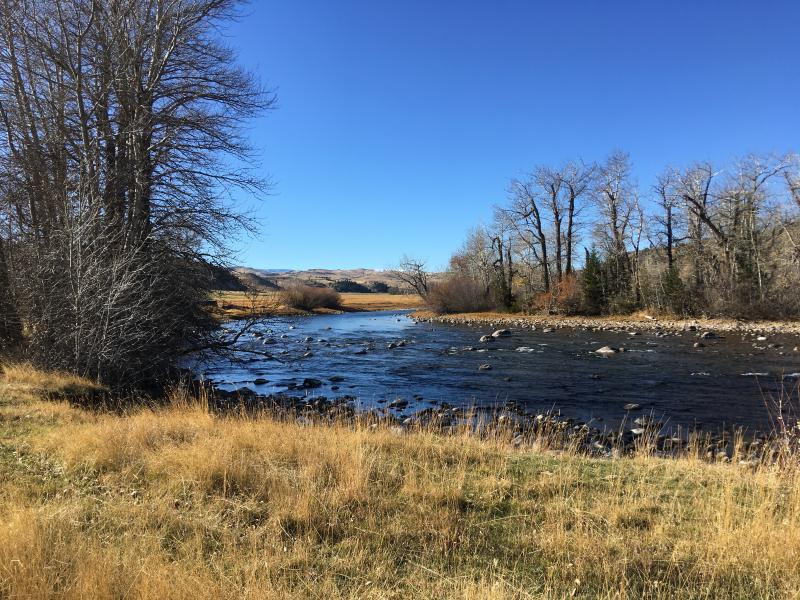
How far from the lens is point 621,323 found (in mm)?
38188

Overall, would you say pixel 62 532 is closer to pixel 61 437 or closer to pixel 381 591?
pixel 381 591

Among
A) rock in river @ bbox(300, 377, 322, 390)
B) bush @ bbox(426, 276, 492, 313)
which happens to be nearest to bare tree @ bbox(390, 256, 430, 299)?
bush @ bbox(426, 276, 492, 313)

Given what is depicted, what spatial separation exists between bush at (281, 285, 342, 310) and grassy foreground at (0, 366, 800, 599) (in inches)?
2636

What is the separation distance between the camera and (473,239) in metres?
69.8

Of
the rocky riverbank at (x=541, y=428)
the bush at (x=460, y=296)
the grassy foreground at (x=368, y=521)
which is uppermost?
the bush at (x=460, y=296)

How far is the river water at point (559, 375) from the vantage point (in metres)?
12.4

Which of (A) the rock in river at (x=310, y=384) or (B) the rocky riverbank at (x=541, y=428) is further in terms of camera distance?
(A) the rock in river at (x=310, y=384)

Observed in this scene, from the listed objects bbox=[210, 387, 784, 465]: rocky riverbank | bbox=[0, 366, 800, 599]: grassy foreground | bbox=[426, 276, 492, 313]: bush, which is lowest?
bbox=[210, 387, 784, 465]: rocky riverbank

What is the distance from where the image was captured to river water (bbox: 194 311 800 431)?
488 inches

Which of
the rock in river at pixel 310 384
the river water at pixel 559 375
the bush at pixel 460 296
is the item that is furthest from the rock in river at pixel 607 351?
the bush at pixel 460 296

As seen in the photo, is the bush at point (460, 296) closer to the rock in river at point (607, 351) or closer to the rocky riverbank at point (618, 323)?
the rocky riverbank at point (618, 323)

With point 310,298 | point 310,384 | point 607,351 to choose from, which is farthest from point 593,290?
point 310,298

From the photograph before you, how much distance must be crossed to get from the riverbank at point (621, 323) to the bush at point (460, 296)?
6.32 feet

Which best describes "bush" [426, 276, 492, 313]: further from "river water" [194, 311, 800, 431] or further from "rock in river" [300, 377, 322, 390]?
"rock in river" [300, 377, 322, 390]
